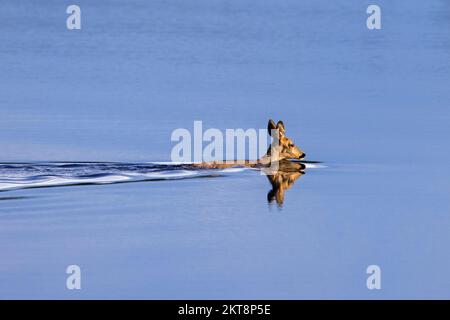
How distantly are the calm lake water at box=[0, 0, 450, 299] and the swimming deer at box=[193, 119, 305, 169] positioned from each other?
1.84 feet

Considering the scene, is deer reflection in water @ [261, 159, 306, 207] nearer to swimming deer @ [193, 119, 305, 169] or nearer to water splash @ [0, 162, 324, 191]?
swimming deer @ [193, 119, 305, 169]

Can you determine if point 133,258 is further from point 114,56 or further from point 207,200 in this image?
point 114,56

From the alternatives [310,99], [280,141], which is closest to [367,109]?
[310,99]

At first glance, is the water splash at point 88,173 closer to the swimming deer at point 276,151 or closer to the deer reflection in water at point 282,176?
the swimming deer at point 276,151

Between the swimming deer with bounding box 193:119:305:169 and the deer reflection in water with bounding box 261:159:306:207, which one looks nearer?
the deer reflection in water with bounding box 261:159:306:207

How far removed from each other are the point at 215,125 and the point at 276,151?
2.50 metres

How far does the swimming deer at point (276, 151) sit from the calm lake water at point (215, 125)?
56 cm

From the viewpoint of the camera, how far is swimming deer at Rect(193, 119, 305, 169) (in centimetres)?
2117

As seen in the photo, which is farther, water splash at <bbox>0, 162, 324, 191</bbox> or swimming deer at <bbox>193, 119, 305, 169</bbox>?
swimming deer at <bbox>193, 119, 305, 169</bbox>

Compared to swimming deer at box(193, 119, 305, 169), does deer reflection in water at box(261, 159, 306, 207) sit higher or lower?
lower

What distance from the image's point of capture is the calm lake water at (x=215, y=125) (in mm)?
15602

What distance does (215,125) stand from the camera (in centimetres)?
2378

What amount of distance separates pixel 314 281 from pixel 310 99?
40.1 ft

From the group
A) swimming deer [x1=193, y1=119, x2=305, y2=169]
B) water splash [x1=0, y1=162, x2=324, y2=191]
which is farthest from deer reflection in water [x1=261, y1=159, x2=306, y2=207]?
water splash [x1=0, y1=162, x2=324, y2=191]
